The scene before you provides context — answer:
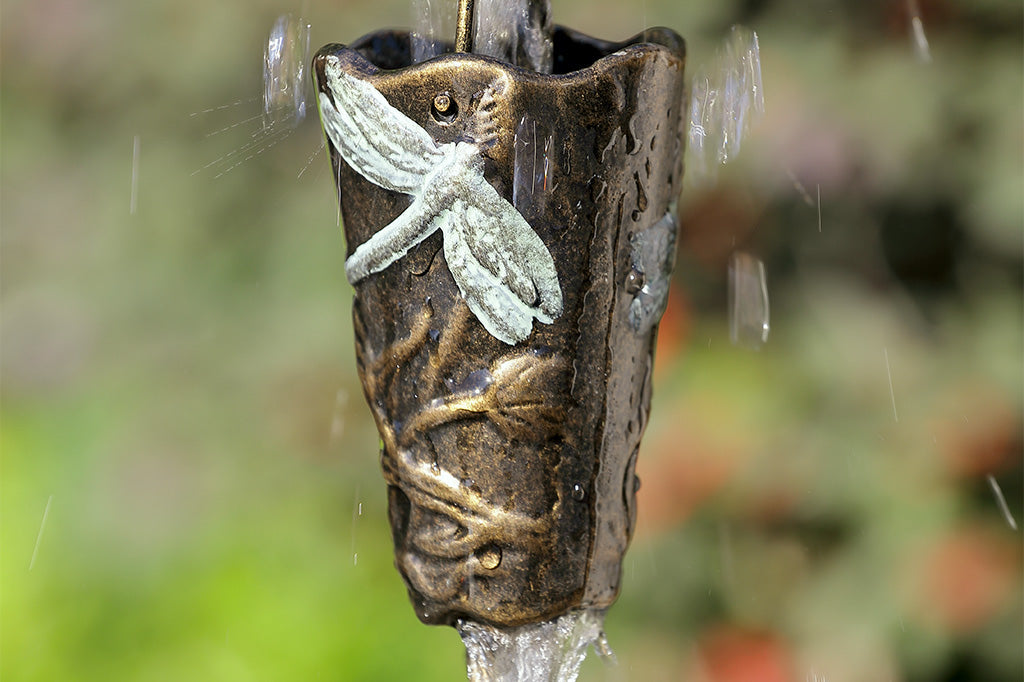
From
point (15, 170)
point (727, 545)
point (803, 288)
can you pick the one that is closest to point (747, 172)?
point (803, 288)

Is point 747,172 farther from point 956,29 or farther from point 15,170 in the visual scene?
point 15,170

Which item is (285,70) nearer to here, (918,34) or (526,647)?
(526,647)

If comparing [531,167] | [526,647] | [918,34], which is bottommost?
[526,647]

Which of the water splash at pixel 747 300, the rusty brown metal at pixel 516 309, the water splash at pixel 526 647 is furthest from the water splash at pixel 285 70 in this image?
the water splash at pixel 747 300

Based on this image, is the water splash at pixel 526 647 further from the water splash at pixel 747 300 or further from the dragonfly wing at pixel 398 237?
the water splash at pixel 747 300

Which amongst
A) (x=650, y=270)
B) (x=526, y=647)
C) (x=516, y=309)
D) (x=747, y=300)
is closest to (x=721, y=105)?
(x=650, y=270)

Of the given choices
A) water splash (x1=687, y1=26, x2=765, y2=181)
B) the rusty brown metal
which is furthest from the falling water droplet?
the rusty brown metal

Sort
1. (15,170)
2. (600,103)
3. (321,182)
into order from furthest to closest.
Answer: (15,170)
(321,182)
(600,103)
